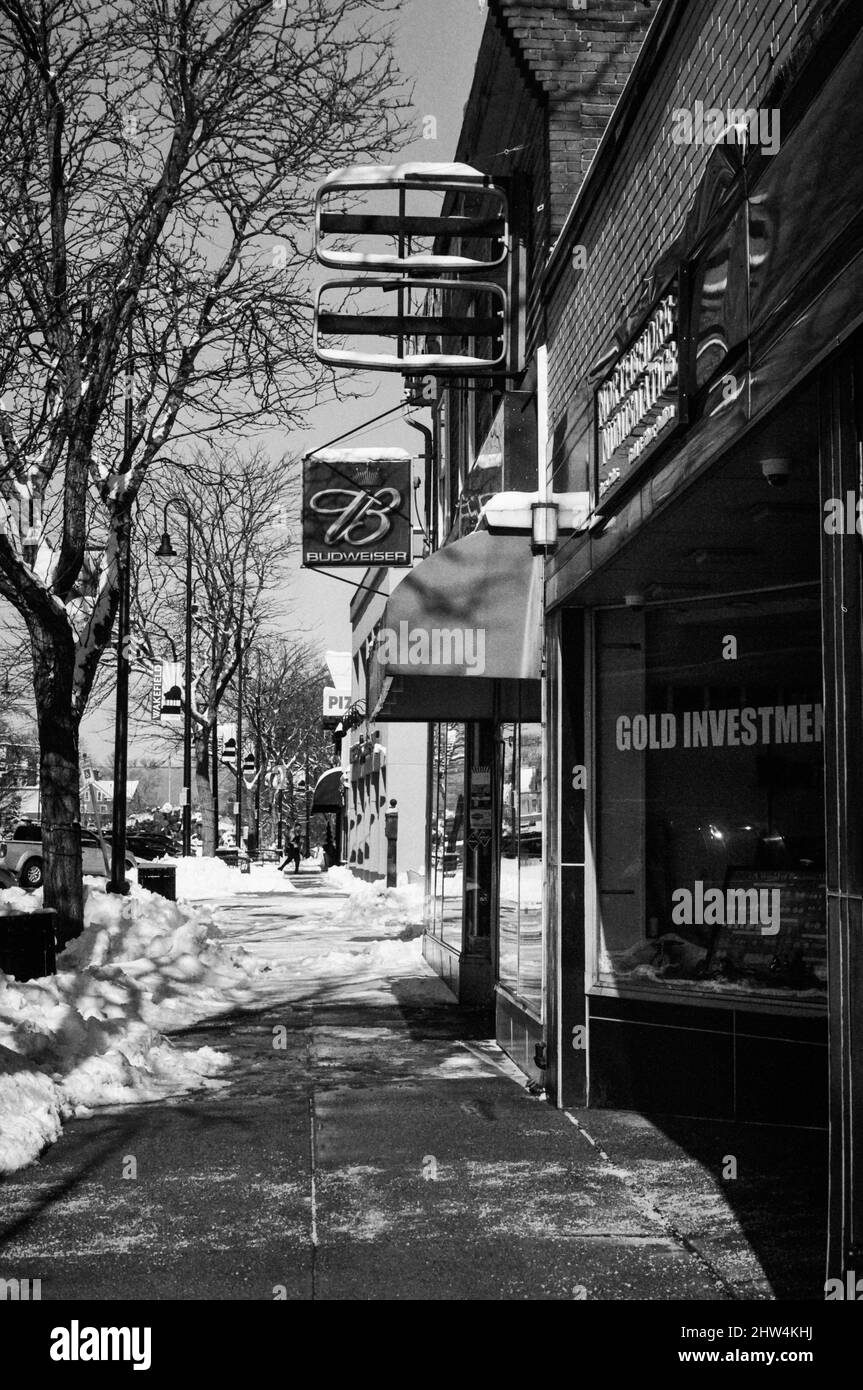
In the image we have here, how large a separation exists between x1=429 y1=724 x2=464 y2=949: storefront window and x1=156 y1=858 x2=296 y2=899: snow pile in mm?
15209

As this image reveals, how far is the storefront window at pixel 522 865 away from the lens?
9484mm

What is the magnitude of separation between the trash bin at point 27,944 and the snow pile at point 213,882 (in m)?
19.6

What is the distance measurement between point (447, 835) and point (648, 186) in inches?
364

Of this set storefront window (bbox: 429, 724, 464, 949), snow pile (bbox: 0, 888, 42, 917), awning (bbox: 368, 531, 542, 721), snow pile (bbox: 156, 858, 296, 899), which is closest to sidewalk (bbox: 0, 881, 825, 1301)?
awning (bbox: 368, 531, 542, 721)

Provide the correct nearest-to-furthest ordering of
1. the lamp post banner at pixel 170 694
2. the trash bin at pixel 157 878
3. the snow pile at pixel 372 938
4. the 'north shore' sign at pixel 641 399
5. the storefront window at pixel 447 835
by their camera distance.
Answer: the 'north shore' sign at pixel 641 399 < the storefront window at pixel 447 835 < the snow pile at pixel 372 938 < the trash bin at pixel 157 878 < the lamp post banner at pixel 170 694

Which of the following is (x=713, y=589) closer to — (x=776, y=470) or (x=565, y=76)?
(x=776, y=470)

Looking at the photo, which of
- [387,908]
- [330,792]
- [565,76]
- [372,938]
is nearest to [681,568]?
[565,76]

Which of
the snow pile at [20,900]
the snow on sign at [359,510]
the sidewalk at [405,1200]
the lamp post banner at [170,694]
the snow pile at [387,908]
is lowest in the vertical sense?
the snow pile at [387,908]

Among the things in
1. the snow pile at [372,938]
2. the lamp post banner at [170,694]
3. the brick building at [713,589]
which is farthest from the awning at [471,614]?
the lamp post banner at [170,694]

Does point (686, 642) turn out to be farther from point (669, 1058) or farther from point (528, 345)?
point (528, 345)

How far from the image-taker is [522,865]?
10.1 meters

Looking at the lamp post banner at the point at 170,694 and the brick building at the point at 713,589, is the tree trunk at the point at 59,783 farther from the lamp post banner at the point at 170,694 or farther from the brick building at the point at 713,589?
the lamp post banner at the point at 170,694

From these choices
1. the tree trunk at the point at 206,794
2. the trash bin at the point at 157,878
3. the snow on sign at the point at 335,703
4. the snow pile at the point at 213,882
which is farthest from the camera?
the snow on sign at the point at 335,703

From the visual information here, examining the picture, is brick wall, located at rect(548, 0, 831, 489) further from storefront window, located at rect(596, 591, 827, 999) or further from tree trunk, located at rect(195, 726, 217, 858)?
tree trunk, located at rect(195, 726, 217, 858)
